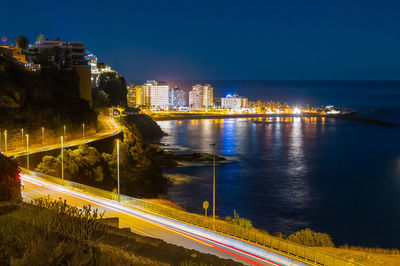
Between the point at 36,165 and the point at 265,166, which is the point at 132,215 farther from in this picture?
the point at 265,166

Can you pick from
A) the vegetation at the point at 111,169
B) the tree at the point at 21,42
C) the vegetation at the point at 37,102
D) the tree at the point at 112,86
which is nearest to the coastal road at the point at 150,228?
the vegetation at the point at 111,169

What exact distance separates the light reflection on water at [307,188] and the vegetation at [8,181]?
18172 mm

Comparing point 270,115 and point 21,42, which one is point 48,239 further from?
point 270,115

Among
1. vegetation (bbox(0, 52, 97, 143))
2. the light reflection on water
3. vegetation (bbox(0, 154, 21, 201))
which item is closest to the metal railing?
vegetation (bbox(0, 154, 21, 201))

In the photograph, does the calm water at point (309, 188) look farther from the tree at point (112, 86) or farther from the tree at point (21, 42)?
the tree at point (21, 42)

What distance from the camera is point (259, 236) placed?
54.0 feet

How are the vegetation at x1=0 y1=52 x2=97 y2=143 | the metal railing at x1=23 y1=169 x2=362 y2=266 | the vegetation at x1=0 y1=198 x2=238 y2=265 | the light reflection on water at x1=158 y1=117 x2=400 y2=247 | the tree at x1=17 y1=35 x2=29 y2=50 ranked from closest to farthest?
the vegetation at x1=0 y1=198 x2=238 y2=265
the metal railing at x1=23 y1=169 x2=362 y2=266
the light reflection on water at x1=158 y1=117 x2=400 y2=247
the vegetation at x1=0 y1=52 x2=97 y2=143
the tree at x1=17 y1=35 x2=29 y2=50

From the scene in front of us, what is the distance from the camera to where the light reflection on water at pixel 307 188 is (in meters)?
33.4

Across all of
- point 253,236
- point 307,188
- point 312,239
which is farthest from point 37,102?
point 253,236

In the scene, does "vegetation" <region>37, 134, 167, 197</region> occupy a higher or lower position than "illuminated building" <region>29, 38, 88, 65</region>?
lower

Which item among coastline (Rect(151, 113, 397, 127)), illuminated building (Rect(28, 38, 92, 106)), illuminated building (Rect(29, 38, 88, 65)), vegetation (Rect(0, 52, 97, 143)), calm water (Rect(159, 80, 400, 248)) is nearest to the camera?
calm water (Rect(159, 80, 400, 248))

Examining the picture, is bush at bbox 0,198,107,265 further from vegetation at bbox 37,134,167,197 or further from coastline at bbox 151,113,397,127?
coastline at bbox 151,113,397,127

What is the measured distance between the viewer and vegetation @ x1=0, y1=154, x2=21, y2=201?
736 inches

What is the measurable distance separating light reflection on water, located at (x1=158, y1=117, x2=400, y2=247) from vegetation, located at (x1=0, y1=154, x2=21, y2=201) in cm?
1817
